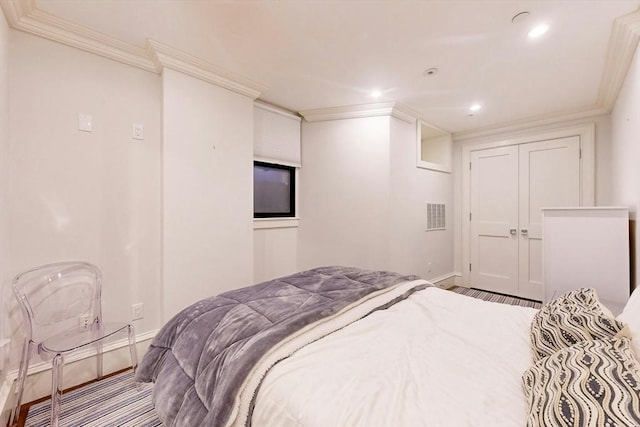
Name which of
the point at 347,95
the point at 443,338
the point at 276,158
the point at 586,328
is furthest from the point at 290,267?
Result: the point at 586,328

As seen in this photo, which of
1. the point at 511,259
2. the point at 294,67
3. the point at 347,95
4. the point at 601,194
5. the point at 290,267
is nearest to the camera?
the point at 294,67

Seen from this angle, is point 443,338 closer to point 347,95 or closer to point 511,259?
point 347,95

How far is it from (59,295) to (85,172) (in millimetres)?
852

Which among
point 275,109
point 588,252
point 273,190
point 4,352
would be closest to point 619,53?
point 588,252

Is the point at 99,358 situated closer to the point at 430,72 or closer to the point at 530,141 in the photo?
the point at 430,72

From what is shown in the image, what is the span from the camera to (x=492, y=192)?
4.03 metres

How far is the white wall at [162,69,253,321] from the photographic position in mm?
2266

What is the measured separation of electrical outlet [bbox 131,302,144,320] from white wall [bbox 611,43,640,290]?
12.4 feet

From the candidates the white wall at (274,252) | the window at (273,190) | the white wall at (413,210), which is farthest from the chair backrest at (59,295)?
the white wall at (413,210)

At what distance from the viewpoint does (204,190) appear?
2.45 metres

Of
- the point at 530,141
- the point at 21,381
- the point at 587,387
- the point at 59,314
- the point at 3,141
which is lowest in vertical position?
the point at 21,381

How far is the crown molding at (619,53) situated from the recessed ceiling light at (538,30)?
15.2 inches

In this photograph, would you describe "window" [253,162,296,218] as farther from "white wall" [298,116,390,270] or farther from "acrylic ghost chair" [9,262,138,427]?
"acrylic ghost chair" [9,262,138,427]

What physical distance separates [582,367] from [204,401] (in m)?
1.22
